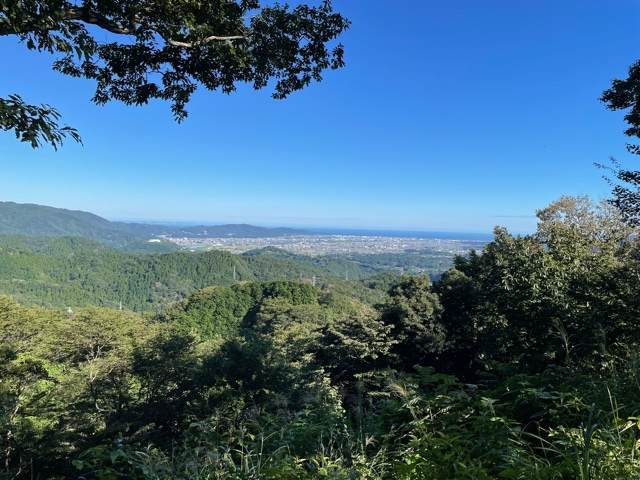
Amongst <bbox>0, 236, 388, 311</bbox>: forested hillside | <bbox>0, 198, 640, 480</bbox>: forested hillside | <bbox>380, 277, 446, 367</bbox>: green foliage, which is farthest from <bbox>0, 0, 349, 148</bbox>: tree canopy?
<bbox>0, 236, 388, 311</bbox>: forested hillside

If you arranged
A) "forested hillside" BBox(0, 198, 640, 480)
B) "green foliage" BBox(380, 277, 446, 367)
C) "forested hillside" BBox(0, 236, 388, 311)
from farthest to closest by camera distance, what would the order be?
"forested hillside" BBox(0, 236, 388, 311)
"green foliage" BBox(380, 277, 446, 367)
"forested hillside" BBox(0, 198, 640, 480)

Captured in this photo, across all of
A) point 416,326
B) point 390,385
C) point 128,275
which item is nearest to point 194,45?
point 390,385

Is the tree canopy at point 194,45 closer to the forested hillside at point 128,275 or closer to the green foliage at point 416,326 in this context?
the green foliage at point 416,326

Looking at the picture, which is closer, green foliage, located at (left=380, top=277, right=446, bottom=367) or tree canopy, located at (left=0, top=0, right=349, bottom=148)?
tree canopy, located at (left=0, top=0, right=349, bottom=148)

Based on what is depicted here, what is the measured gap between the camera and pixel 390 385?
1.75m

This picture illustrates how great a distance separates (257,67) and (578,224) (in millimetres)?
12858

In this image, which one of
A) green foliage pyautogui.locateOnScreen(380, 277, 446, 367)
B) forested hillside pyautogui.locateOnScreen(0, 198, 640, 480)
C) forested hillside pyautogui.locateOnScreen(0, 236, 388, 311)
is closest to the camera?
forested hillside pyautogui.locateOnScreen(0, 198, 640, 480)

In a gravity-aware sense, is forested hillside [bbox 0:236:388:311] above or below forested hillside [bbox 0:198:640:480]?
below

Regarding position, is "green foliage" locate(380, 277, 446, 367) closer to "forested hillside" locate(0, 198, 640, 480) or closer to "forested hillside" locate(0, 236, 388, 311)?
"forested hillside" locate(0, 198, 640, 480)

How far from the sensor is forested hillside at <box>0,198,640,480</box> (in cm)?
136

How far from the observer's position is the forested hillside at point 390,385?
136 cm

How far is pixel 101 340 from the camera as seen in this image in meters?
16.9

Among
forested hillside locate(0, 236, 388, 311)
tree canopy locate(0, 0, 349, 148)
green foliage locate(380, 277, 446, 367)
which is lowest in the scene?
forested hillside locate(0, 236, 388, 311)

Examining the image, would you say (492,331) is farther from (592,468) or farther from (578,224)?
(592,468)
